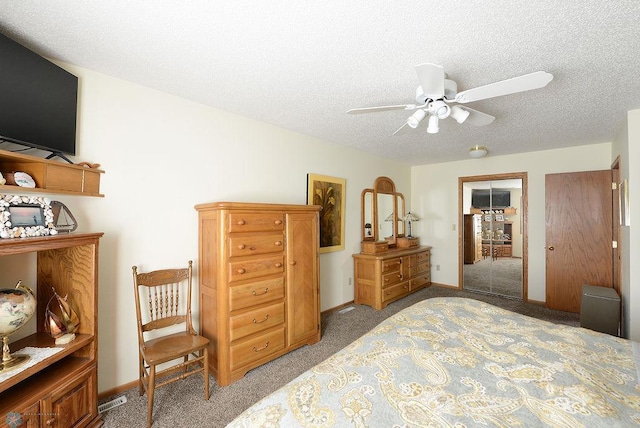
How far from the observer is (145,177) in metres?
2.24

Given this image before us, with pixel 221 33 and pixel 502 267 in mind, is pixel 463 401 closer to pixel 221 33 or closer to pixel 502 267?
pixel 221 33

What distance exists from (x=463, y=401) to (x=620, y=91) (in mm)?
2915

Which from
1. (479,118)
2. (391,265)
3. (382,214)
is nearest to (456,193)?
(382,214)

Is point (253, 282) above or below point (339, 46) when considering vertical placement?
below

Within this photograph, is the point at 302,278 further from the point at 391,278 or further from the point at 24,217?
the point at 24,217

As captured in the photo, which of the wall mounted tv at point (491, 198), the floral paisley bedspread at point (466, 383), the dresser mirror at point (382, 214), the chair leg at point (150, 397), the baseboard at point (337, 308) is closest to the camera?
the floral paisley bedspread at point (466, 383)

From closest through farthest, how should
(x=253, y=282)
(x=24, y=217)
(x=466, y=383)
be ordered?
1. (x=466, y=383)
2. (x=24, y=217)
3. (x=253, y=282)

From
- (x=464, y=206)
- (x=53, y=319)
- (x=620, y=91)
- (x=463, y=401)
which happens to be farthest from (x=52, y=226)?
(x=464, y=206)

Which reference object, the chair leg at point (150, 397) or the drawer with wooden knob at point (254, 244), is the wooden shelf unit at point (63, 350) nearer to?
the chair leg at point (150, 397)

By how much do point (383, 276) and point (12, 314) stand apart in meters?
3.78

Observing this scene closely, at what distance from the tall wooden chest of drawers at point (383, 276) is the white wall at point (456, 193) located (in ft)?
3.21

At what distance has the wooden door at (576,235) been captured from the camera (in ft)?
12.1

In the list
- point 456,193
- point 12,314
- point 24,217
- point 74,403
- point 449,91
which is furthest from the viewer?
point 456,193

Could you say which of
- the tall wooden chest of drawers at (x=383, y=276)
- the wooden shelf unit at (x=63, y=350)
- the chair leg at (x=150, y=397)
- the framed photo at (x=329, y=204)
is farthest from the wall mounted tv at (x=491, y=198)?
the wooden shelf unit at (x=63, y=350)
